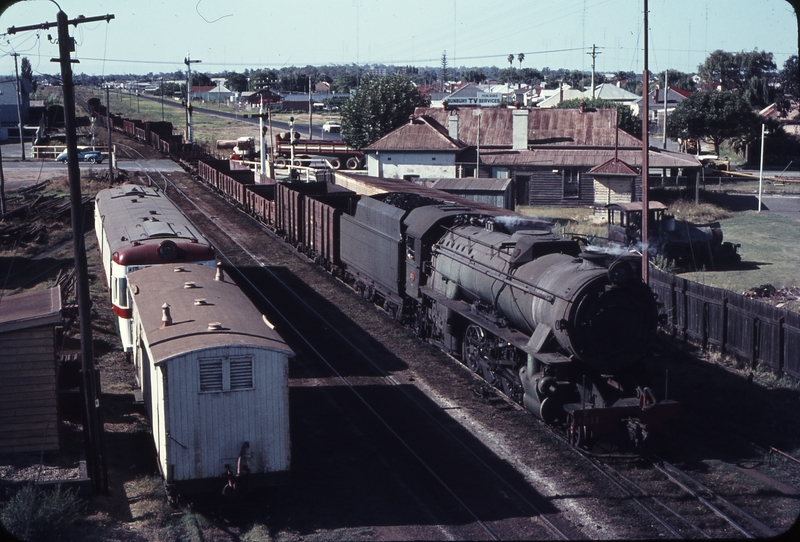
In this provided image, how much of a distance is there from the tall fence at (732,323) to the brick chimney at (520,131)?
28402 millimetres

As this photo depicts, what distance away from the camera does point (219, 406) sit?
11438 mm

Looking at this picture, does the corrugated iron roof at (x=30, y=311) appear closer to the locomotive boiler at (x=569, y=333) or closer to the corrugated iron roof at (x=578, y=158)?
the locomotive boiler at (x=569, y=333)

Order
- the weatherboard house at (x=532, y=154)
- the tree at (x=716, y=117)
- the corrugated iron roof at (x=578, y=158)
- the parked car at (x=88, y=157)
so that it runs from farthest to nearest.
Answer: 1. the tree at (x=716, y=117)
2. the parked car at (x=88, y=157)
3. the corrugated iron roof at (x=578, y=158)
4. the weatherboard house at (x=532, y=154)

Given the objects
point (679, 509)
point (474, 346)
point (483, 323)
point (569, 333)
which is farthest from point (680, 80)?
point (679, 509)

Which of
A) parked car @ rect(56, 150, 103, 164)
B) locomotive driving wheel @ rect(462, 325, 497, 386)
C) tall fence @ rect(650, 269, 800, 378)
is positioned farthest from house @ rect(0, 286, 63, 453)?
parked car @ rect(56, 150, 103, 164)

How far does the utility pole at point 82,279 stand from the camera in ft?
39.3

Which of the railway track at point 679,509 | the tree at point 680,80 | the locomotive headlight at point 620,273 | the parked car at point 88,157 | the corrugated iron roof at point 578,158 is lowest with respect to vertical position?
the railway track at point 679,509

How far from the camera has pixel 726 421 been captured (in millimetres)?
15359

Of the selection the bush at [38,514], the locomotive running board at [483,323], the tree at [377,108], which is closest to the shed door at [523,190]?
the tree at [377,108]

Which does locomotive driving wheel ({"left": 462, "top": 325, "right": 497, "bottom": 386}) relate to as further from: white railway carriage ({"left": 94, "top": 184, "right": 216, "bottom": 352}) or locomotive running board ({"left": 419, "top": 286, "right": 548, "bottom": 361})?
white railway carriage ({"left": 94, "top": 184, "right": 216, "bottom": 352})

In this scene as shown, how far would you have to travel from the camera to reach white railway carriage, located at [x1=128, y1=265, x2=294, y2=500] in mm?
11234

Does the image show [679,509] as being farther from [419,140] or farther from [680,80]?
[680,80]

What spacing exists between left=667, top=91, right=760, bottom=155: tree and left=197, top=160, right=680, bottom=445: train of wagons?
5372cm

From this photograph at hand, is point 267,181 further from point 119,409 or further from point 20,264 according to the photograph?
point 119,409
